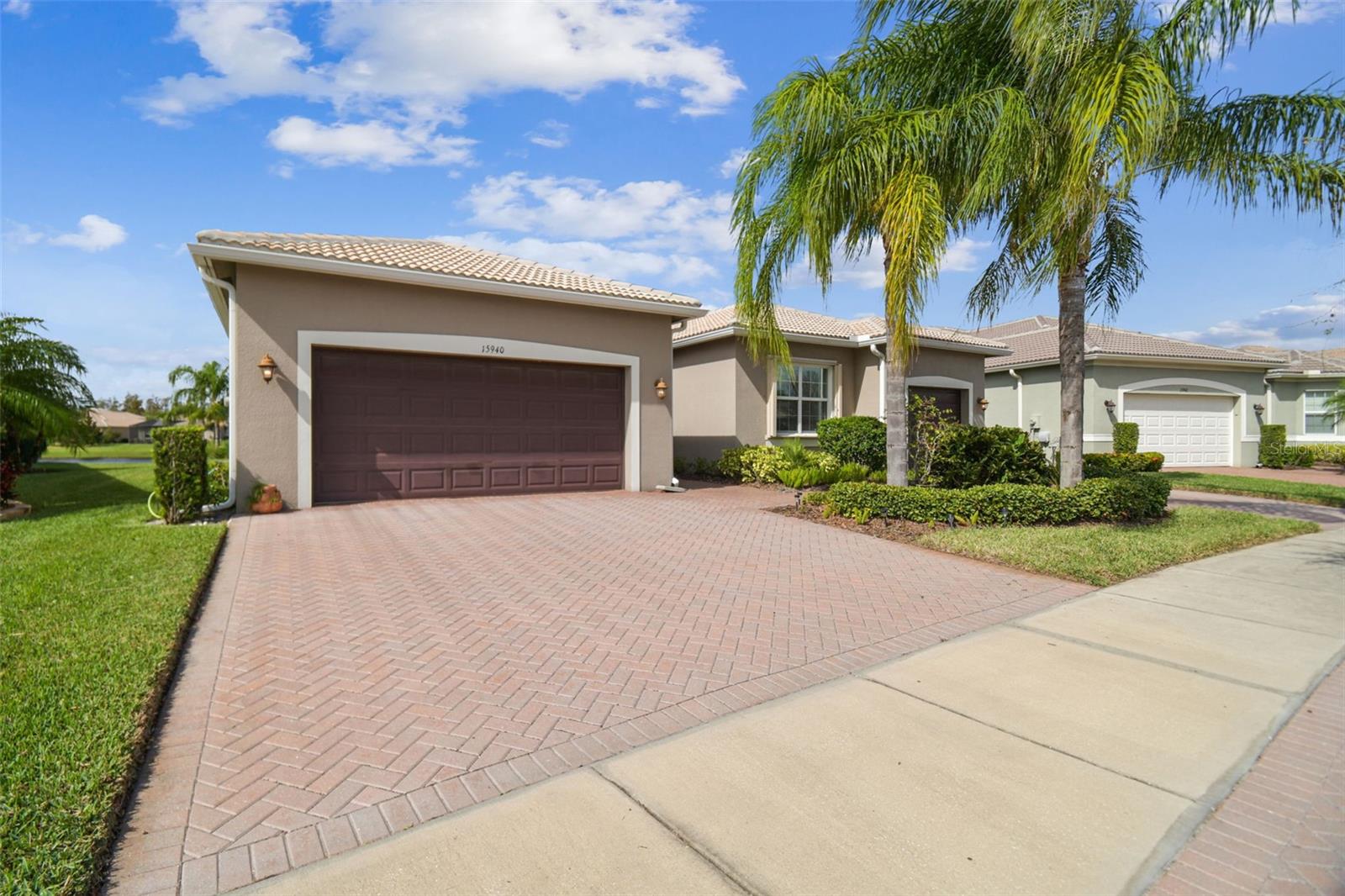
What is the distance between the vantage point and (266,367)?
10008 mm

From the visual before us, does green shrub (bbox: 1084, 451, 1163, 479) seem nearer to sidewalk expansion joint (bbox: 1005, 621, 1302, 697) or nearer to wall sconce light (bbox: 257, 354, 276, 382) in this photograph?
sidewalk expansion joint (bbox: 1005, 621, 1302, 697)

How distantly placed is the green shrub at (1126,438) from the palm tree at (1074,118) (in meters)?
12.7

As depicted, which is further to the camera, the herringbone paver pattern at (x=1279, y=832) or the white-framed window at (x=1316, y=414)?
the white-framed window at (x=1316, y=414)

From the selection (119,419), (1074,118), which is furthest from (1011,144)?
(119,419)

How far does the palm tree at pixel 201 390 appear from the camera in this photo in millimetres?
36406

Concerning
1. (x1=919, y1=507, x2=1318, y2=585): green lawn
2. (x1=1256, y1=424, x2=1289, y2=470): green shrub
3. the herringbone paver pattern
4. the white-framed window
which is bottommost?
the herringbone paver pattern

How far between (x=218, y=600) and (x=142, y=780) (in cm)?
310

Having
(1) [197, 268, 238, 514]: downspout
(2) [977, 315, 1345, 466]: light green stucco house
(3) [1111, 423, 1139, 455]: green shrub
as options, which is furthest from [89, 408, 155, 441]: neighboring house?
(3) [1111, 423, 1139, 455]: green shrub

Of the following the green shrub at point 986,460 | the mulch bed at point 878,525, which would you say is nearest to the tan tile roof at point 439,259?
the mulch bed at point 878,525

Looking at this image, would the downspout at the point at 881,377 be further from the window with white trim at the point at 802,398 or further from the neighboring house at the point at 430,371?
the neighboring house at the point at 430,371

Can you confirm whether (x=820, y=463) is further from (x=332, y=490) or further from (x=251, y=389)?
(x=251, y=389)

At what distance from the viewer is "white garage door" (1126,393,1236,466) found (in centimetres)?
2195

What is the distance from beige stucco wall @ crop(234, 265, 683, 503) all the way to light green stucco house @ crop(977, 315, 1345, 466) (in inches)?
605

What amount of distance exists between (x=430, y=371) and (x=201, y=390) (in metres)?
33.8
